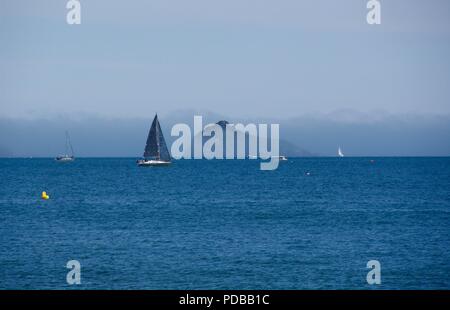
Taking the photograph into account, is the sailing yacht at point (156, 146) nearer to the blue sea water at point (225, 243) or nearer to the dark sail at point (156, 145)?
the dark sail at point (156, 145)

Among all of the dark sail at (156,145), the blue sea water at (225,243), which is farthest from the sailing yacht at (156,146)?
the blue sea water at (225,243)

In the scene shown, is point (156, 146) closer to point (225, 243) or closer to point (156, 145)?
point (156, 145)

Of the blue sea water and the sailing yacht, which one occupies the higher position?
the sailing yacht

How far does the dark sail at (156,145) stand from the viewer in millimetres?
180562

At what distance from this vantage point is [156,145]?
607 ft

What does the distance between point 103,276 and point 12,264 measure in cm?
756

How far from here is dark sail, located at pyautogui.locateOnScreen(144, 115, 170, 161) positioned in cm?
18056

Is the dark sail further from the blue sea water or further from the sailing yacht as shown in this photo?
the blue sea water

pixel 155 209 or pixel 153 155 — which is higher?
Result: pixel 153 155

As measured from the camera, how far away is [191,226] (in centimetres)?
6594

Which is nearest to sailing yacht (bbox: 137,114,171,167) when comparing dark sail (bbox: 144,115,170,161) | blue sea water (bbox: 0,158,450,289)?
dark sail (bbox: 144,115,170,161)

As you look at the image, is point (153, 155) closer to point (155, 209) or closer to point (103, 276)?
point (155, 209)
